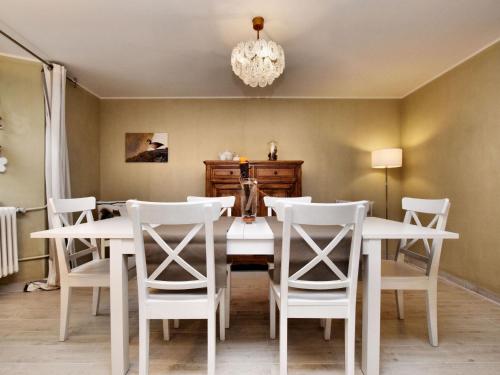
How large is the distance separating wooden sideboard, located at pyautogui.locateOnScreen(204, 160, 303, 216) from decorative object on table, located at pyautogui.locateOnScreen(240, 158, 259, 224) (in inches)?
70.0

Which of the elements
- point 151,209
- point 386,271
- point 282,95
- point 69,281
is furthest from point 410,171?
point 69,281

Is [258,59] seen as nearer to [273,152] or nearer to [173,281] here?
[173,281]

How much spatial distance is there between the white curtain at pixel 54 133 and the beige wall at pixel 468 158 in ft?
14.8

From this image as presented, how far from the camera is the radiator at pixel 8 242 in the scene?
277 cm

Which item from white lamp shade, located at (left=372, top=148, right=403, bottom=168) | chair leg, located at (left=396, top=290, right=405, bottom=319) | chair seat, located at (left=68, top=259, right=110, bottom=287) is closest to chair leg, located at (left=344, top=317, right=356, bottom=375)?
chair leg, located at (left=396, top=290, right=405, bottom=319)

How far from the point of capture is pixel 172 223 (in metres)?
1.34

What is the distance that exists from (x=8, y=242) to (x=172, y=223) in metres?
2.54

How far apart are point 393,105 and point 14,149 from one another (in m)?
5.11

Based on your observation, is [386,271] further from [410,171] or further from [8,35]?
[8,35]

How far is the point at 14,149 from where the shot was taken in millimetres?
3100

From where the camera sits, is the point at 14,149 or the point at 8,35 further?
the point at 14,149

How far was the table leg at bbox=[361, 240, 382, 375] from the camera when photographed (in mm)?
1540

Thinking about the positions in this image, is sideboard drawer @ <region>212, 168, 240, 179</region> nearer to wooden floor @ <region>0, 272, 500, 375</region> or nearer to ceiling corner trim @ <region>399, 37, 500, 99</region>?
wooden floor @ <region>0, 272, 500, 375</region>

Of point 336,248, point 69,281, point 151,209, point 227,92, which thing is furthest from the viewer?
point 227,92
